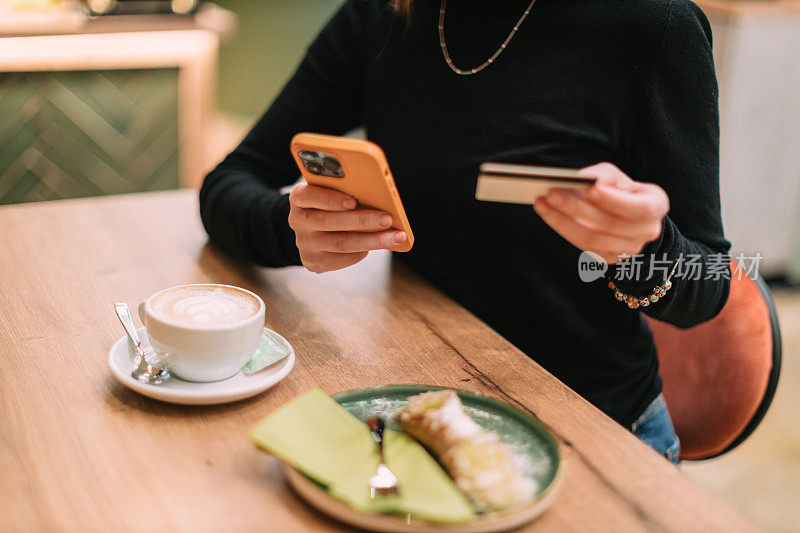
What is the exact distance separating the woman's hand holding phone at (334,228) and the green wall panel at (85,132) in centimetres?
198

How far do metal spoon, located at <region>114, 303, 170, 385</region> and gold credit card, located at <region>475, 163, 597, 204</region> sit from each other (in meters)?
0.35

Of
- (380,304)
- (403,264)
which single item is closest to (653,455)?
(380,304)

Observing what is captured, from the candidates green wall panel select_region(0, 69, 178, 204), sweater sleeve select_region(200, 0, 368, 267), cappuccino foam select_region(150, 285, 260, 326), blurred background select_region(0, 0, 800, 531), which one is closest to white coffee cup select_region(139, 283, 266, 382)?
cappuccino foam select_region(150, 285, 260, 326)

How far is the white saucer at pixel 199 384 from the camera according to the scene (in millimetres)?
694

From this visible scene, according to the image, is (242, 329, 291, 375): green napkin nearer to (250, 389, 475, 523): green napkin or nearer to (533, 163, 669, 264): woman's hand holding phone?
(250, 389, 475, 523): green napkin

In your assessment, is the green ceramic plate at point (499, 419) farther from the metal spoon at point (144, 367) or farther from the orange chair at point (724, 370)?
the orange chair at point (724, 370)

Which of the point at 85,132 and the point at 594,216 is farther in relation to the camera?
the point at 85,132

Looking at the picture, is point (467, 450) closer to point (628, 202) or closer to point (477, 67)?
point (628, 202)

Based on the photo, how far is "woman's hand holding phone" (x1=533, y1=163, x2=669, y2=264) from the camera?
0.67 meters

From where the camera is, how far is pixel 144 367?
74 centimetres

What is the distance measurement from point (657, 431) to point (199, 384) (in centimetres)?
62

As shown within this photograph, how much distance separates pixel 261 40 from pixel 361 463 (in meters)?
4.08

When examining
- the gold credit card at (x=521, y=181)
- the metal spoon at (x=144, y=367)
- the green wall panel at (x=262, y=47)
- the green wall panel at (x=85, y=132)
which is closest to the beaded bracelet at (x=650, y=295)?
the gold credit card at (x=521, y=181)

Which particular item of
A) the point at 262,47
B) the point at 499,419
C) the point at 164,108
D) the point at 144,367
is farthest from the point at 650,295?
the point at 262,47
